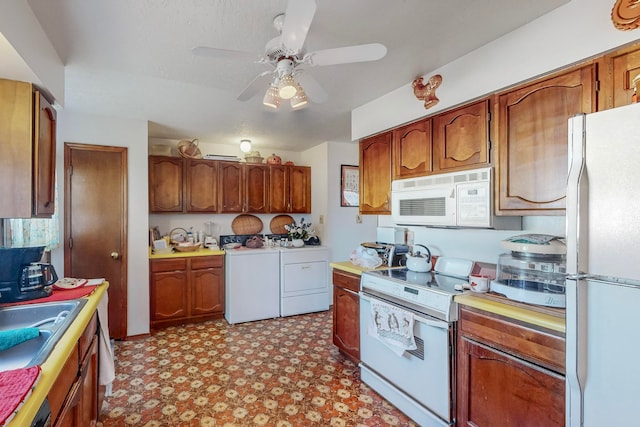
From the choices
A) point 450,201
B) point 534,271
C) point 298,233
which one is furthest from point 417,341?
point 298,233

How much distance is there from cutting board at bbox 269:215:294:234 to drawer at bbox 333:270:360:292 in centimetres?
208

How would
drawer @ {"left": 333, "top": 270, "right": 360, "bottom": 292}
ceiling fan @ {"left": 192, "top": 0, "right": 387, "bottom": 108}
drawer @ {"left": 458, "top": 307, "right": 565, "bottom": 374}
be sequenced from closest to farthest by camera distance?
ceiling fan @ {"left": 192, "top": 0, "right": 387, "bottom": 108}
drawer @ {"left": 458, "top": 307, "right": 565, "bottom": 374}
drawer @ {"left": 333, "top": 270, "right": 360, "bottom": 292}

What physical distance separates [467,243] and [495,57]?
127 centimetres

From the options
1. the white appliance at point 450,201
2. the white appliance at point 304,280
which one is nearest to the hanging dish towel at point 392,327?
the white appliance at point 450,201

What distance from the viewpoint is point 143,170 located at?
3.39 metres

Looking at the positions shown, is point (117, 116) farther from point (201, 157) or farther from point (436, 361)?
point (436, 361)

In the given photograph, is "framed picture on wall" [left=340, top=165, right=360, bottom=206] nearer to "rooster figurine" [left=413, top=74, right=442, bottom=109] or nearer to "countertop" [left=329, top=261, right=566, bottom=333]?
"rooster figurine" [left=413, top=74, right=442, bottom=109]

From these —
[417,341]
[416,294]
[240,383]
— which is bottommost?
[240,383]

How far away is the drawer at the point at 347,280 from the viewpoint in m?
2.61

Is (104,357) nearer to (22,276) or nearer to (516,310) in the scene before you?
(22,276)

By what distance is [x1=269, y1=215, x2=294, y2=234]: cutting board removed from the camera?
4840 millimetres

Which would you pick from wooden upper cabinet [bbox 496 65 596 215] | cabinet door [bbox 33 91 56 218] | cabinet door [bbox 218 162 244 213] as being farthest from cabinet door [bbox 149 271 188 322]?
wooden upper cabinet [bbox 496 65 596 215]

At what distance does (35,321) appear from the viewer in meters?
1.64

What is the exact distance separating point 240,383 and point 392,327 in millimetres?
1307
